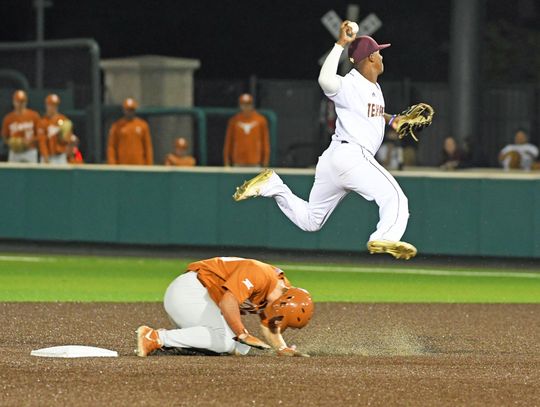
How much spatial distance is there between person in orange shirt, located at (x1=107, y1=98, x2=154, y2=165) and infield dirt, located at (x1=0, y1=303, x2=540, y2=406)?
7583 mm

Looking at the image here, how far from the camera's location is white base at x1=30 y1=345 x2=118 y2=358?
10344 millimetres

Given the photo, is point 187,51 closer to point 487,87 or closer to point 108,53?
point 108,53

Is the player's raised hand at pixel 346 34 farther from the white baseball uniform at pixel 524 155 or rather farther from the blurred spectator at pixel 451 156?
the white baseball uniform at pixel 524 155

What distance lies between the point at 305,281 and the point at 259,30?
2705 cm

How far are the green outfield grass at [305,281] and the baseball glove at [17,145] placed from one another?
2567 millimetres

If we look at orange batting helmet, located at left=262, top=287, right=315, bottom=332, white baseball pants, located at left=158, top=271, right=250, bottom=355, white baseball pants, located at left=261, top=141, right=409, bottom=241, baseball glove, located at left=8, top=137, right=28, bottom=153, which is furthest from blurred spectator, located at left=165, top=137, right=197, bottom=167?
orange batting helmet, located at left=262, top=287, right=315, bottom=332

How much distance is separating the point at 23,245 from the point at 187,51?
24.1 m

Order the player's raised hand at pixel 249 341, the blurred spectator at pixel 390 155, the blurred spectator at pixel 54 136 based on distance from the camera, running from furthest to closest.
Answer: the blurred spectator at pixel 390 155 → the blurred spectator at pixel 54 136 → the player's raised hand at pixel 249 341

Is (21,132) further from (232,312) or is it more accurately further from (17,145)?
(232,312)

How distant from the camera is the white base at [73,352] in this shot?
10.3 m

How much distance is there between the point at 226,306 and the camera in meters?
10.1

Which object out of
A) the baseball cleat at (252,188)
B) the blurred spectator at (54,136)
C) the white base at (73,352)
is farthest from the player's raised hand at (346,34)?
the blurred spectator at (54,136)

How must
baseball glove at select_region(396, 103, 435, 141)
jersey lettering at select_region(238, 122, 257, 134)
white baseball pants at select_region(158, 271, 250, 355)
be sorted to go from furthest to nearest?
jersey lettering at select_region(238, 122, 257, 134) → baseball glove at select_region(396, 103, 435, 141) → white baseball pants at select_region(158, 271, 250, 355)

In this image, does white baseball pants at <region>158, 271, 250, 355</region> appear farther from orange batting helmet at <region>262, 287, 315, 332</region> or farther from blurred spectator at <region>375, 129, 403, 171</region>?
blurred spectator at <region>375, 129, 403, 171</region>
